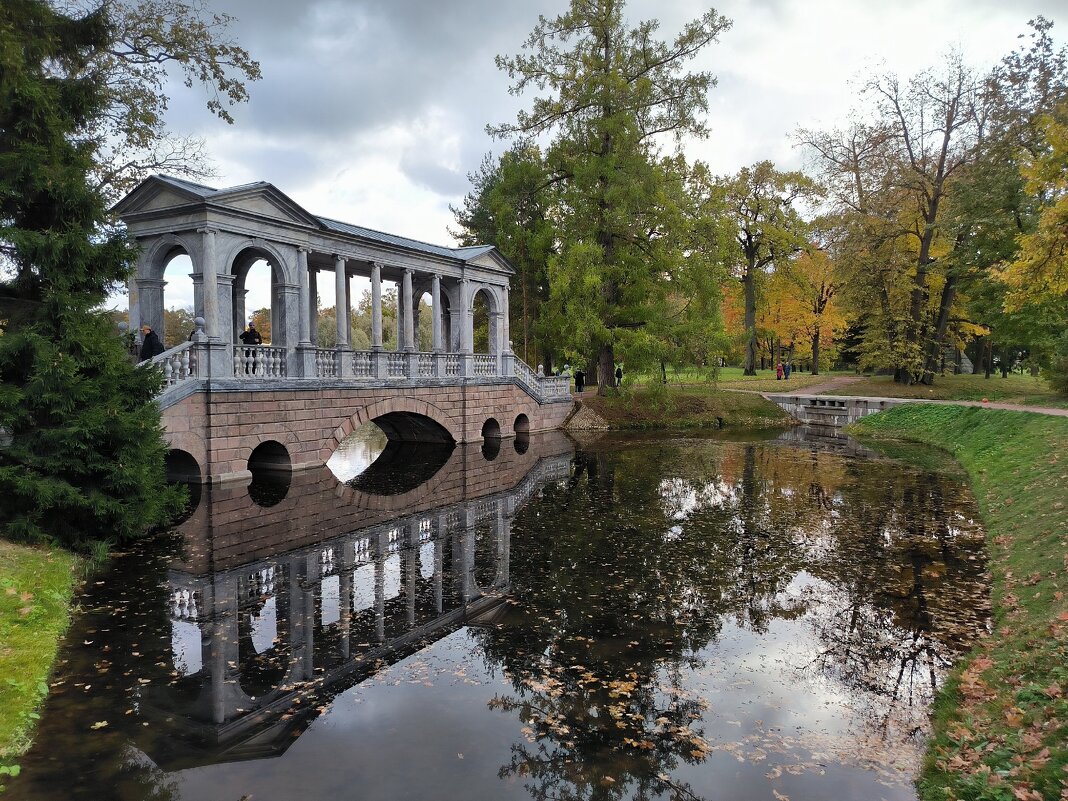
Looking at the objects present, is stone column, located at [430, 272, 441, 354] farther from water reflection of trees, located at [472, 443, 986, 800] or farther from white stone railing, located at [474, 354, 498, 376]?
water reflection of trees, located at [472, 443, 986, 800]

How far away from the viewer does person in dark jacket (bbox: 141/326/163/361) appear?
48.8ft

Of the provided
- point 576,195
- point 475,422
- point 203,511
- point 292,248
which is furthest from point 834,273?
point 203,511

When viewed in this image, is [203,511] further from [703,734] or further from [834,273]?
[834,273]

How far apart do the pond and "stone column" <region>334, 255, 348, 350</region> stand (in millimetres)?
7612

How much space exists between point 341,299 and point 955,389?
30418 millimetres

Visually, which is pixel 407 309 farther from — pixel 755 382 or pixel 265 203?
pixel 755 382

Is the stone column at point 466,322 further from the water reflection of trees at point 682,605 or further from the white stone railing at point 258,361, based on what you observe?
the water reflection of trees at point 682,605

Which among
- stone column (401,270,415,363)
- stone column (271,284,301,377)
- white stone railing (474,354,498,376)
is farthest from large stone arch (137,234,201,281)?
white stone railing (474,354,498,376)

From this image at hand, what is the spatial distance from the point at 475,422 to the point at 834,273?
22.3m

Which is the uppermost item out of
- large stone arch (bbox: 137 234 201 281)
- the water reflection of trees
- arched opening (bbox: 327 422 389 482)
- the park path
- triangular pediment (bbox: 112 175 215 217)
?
triangular pediment (bbox: 112 175 215 217)

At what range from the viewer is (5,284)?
31.1 ft

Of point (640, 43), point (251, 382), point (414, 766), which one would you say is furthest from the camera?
point (640, 43)

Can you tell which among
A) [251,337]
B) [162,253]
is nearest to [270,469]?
[251,337]

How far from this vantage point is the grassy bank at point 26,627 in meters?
5.16
